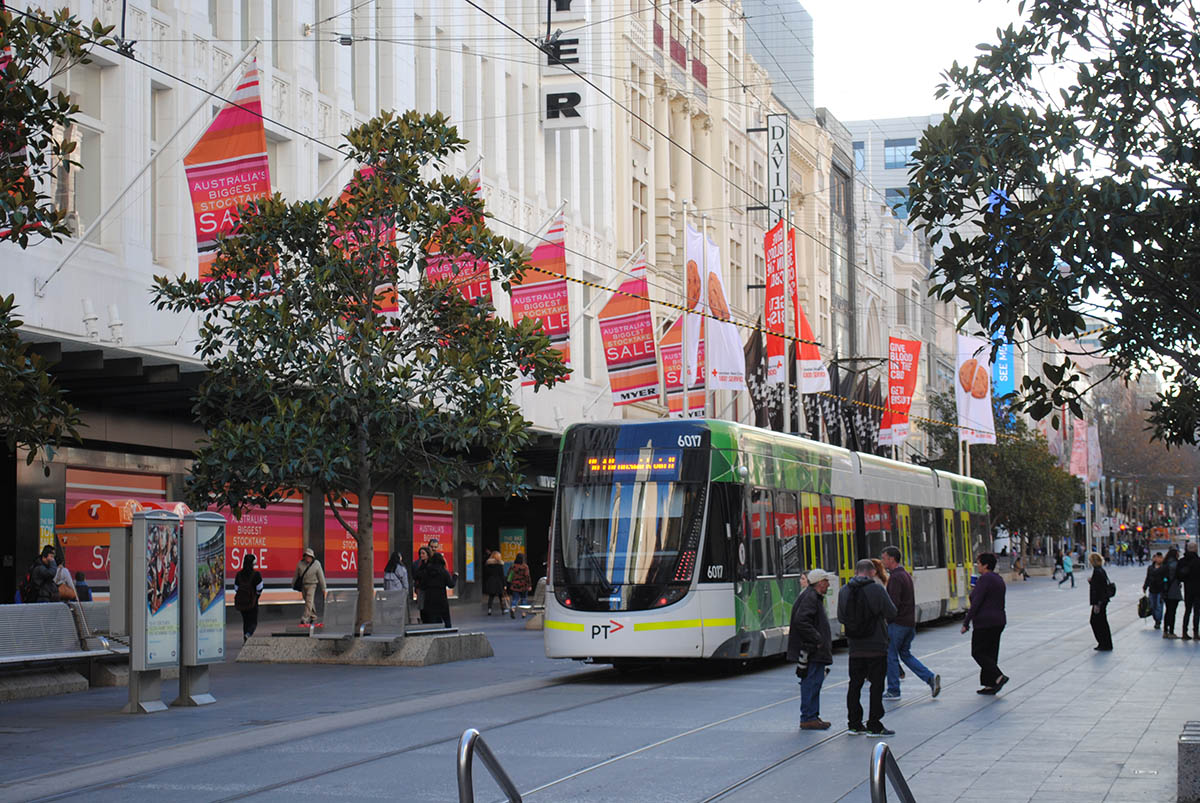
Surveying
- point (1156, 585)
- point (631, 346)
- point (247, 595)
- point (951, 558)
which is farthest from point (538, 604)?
point (1156, 585)

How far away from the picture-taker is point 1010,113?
10328 millimetres

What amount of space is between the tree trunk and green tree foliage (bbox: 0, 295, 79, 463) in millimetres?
7602

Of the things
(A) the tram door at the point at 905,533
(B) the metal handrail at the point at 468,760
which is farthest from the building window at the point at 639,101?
(B) the metal handrail at the point at 468,760

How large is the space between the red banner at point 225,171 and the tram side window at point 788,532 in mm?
8291

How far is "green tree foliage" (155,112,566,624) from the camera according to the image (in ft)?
70.4

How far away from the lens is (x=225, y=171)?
73.3ft

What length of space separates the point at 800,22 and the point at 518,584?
51.0 metres

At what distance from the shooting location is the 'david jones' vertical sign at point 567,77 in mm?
41844

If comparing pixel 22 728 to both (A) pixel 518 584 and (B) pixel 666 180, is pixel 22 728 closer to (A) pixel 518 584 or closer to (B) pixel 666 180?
(A) pixel 518 584

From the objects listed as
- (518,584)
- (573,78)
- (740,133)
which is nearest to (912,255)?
(740,133)

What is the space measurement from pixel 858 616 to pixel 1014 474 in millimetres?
62491

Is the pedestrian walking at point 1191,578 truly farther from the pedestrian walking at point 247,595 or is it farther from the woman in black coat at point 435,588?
the pedestrian walking at point 247,595

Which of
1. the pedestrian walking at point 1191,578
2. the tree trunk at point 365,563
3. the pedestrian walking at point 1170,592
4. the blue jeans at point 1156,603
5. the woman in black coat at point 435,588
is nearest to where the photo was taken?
the tree trunk at point 365,563

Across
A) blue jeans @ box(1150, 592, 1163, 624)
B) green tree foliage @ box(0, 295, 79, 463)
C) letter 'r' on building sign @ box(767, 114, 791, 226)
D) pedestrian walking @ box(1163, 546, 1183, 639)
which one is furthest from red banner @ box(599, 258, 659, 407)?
green tree foliage @ box(0, 295, 79, 463)
